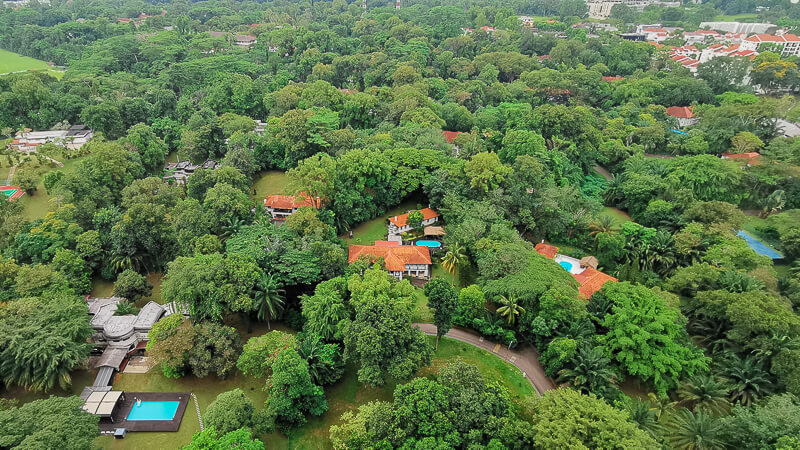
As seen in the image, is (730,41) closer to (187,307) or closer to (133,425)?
(187,307)

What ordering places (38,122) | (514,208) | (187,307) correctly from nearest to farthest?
(187,307), (514,208), (38,122)

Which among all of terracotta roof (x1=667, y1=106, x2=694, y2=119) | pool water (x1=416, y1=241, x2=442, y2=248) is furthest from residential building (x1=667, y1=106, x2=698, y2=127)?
pool water (x1=416, y1=241, x2=442, y2=248)

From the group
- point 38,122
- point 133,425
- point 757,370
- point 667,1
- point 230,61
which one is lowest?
point 133,425

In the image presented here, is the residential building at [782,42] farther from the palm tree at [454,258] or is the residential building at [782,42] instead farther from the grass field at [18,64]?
the grass field at [18,64]

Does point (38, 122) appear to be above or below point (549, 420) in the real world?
above

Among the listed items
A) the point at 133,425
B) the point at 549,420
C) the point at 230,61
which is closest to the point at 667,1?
the point at 230,61

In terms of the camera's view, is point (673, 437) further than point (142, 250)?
No

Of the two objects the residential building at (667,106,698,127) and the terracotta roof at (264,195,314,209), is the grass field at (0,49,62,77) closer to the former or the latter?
the terracotta roof at (264,195,314,209)
